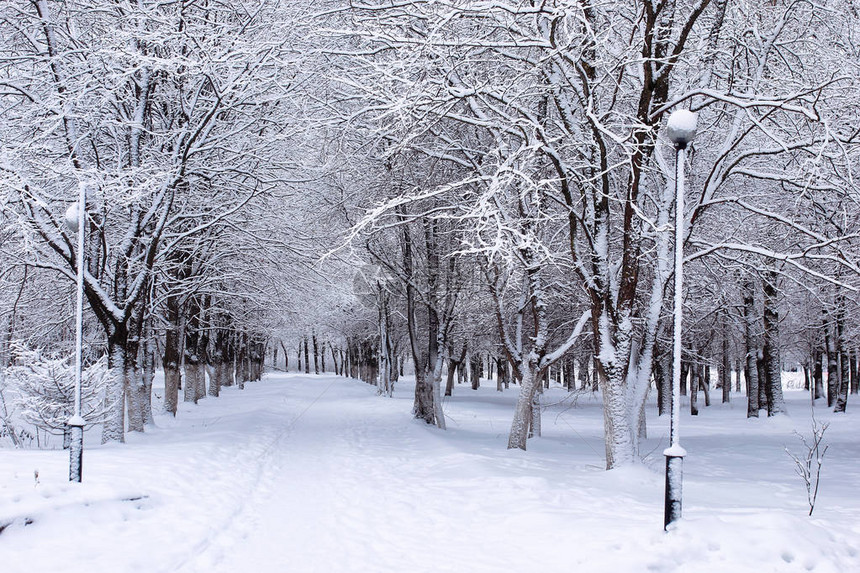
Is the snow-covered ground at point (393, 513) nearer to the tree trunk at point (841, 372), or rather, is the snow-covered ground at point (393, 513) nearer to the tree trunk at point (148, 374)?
the tree trunk at point (148, 374)

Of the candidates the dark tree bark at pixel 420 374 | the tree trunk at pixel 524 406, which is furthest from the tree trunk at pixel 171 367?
the tree trunk at pixel 524 406

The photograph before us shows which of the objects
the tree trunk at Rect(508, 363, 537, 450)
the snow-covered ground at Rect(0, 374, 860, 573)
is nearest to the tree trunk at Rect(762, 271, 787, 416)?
the snow-covered ground at Rect(0, 374, 860, 573)

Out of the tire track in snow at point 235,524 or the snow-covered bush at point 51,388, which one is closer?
the tire track in snow at point 235,524

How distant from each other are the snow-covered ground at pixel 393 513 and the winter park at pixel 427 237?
5 centimetres

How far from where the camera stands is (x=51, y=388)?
11.5 metres

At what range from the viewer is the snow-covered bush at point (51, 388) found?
37.1 feet

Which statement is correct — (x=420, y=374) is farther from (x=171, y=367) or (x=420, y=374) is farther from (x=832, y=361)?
(x=832, y=361)

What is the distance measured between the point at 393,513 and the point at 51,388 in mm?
6923

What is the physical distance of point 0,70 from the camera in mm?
12250

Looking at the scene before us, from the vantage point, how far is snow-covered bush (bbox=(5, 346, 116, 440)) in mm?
11297

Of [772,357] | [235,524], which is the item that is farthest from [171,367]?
[772,357]

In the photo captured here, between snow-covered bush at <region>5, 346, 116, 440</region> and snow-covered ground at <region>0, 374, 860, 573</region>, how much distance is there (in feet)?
3.52

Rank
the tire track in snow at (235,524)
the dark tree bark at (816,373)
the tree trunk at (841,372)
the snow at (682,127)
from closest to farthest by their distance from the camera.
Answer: the snow at (682,127) → the tire track in snow at (235,524) → the tree trunk at (841,372) → the dark tree bark at (816,373)

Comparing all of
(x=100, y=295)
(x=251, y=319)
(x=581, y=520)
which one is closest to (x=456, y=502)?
(x=581, y=520)
